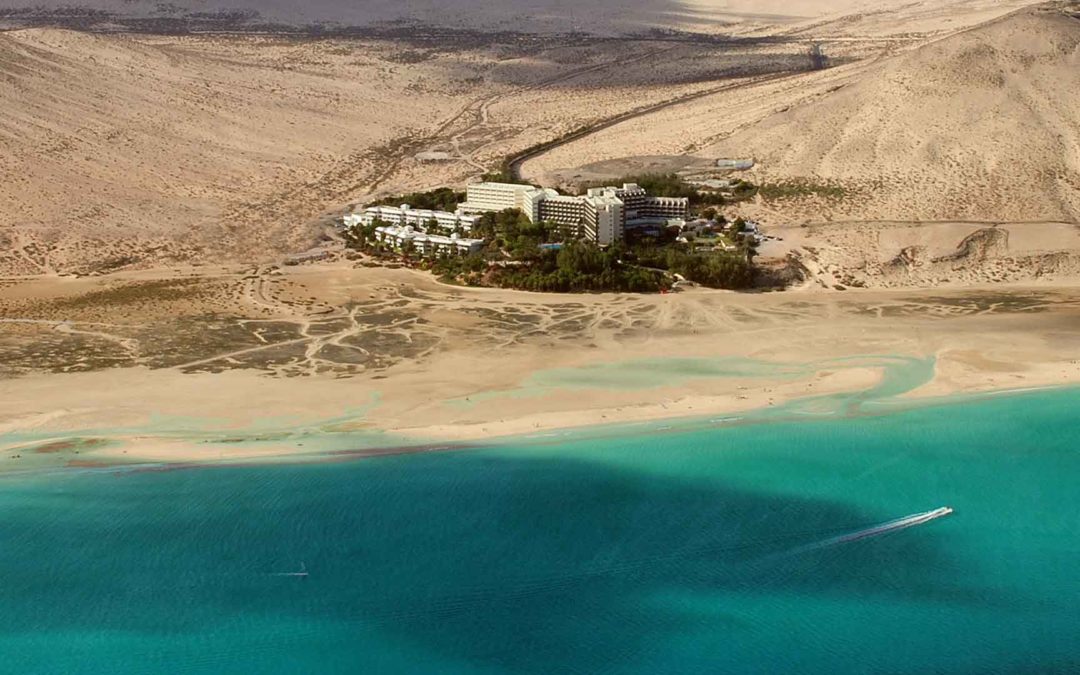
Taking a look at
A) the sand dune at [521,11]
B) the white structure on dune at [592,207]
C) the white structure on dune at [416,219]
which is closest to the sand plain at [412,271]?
the white structure on dune at [416,219]

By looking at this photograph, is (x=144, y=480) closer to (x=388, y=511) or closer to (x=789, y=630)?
(x=388, y=511)

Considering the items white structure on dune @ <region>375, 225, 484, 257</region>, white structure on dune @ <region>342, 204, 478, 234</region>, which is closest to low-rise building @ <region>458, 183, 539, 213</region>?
white structure on dune @ <region>342, 204, 478, 234</region>

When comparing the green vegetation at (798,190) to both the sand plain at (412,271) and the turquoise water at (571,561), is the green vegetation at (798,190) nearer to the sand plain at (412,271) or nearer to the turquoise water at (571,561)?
the sand plain at (412,271)

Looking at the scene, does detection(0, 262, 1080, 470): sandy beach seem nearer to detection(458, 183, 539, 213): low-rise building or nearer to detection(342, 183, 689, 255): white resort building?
detection(342, 183, 689, 255): white resort building

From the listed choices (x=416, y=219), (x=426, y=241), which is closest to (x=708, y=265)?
(x=426, y=241)

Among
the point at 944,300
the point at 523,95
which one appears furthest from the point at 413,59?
the point at 944,300

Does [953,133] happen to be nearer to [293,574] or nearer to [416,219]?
[416,219]
